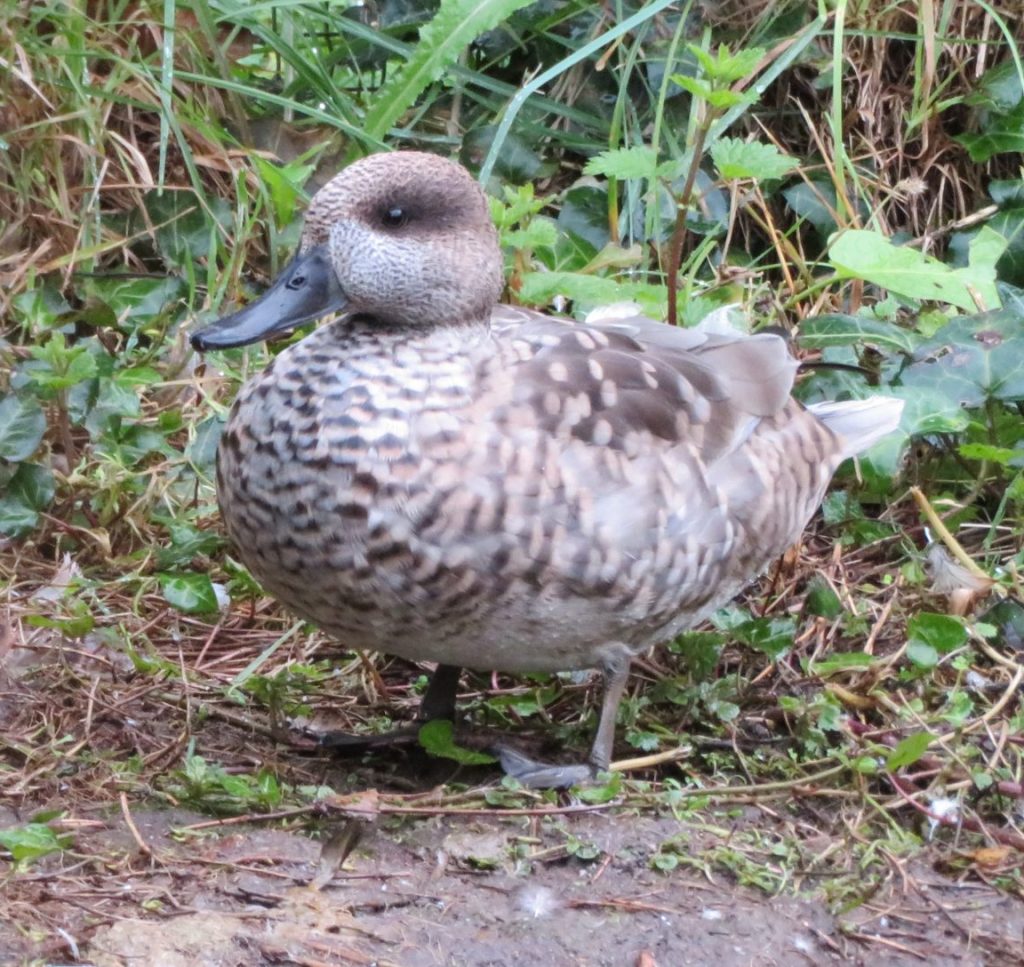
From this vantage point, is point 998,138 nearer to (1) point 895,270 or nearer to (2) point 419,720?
(1) point 895,270

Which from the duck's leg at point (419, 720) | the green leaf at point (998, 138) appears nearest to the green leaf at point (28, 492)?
the duck's leg at point (419, 720)

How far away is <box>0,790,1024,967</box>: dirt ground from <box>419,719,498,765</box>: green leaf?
0.17 m

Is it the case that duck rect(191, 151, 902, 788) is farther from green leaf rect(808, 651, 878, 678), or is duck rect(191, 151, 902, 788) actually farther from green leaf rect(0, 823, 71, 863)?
green leaf rect(0, 823, 71, 863)

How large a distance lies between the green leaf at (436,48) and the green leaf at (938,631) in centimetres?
180

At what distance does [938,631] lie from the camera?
3.12m

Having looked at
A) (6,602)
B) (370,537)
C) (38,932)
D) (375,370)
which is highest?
(375,370)

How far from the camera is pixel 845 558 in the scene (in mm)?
3738

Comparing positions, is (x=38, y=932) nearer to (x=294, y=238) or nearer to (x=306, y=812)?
(x=306, y=812)

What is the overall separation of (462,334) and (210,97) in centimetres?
196

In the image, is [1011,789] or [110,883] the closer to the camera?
[110,883]

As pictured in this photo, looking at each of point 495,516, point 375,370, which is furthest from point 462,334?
point 495,516

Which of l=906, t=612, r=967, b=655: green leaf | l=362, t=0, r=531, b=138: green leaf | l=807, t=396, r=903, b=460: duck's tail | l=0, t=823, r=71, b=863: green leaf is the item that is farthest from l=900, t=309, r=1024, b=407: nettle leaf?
A: l=0, t=823, r=71, b=863: green leaf

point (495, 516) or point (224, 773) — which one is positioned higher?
point (495, 516)

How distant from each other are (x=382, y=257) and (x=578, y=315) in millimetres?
1296
